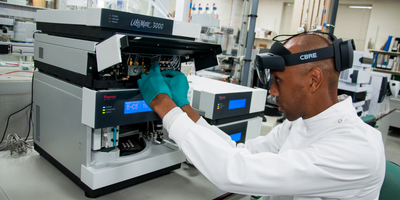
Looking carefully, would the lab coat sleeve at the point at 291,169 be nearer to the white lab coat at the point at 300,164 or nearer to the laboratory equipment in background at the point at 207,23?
the white lab coat at the point at 300,164

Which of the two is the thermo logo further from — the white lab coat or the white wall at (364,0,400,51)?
the white wall at (364,0,400,51)

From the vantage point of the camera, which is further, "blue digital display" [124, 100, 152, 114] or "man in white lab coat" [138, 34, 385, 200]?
"blue digital display" [124, 100, 152, 114]

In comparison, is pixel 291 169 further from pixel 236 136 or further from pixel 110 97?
pixel 236 136

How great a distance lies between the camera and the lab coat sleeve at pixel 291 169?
0.68 metres

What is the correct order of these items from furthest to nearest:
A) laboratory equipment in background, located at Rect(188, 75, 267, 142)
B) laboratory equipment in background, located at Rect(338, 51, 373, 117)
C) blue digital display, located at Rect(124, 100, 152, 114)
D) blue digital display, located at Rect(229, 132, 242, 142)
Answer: laboratory equipment in background, located at Rect(338, 51, 373, 117)
blue digital display, located at Rect(229, 132, 242, 142)
laboratory equipment in background, located at Rect(188, 75, 267, 142)
blue digital display, located at Rect(124, 100, 152, 114)

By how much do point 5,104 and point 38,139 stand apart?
59cm

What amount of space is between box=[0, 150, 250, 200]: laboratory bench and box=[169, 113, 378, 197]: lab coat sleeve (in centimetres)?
39

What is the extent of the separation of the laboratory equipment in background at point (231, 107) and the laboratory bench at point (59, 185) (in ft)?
1.08

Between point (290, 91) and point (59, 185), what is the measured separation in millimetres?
891

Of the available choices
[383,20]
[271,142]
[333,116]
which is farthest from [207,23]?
[383,20]

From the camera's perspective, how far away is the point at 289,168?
674 millimetres

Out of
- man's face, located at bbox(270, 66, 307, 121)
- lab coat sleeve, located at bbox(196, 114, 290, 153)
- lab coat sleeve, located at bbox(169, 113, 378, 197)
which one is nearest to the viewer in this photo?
lab coat sleeve, located at bbox(169, 113, 378, 197)

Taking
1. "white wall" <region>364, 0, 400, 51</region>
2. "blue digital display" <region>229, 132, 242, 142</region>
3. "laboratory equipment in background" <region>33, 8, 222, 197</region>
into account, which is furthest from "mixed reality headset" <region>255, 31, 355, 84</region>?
"white wall" <region>364, 0, 400, 51</region>

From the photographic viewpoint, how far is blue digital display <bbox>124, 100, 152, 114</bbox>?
3.03 ft
